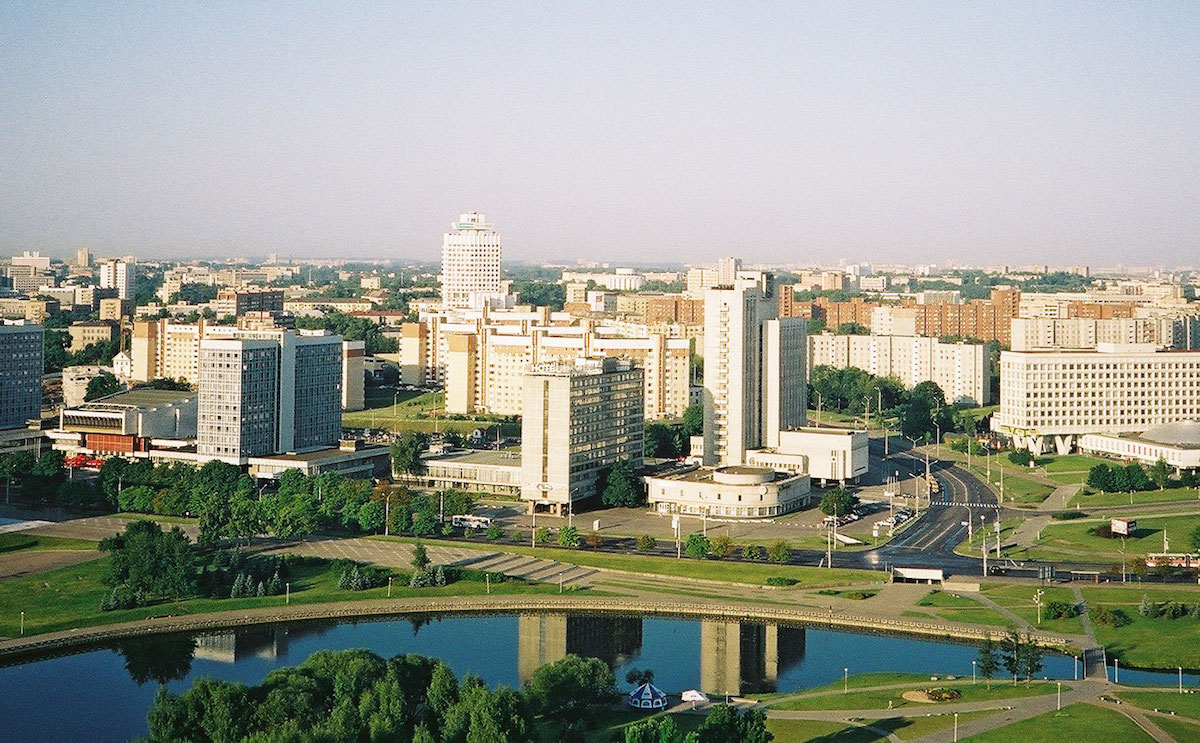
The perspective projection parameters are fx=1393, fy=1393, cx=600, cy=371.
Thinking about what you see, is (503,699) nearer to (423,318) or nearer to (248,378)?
(248,378)

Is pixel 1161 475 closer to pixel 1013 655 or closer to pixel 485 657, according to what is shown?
pixel 1013 655

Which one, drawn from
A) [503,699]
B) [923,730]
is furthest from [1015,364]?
[503,699]

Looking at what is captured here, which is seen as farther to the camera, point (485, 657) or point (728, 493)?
point (728, 493)

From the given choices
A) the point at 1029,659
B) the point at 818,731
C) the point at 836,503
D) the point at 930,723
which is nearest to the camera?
the point at 818,731

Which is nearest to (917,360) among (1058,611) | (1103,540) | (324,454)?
(1103,540)

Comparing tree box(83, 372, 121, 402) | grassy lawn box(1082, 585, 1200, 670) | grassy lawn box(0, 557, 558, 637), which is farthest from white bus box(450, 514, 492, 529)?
tree box(83, 372, 121, 402)

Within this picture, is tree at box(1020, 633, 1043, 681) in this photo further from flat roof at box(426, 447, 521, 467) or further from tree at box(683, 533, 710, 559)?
flat roof at box(426, 447, 521, 467)
